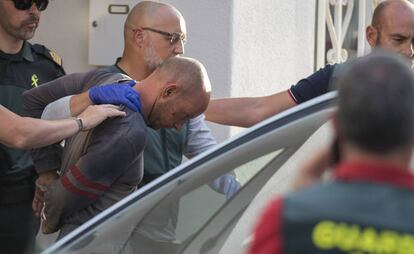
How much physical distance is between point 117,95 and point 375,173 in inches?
68.5

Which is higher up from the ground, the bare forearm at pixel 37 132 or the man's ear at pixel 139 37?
the man's ear at pixel 139 37

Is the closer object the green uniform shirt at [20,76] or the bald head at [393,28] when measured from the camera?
the green uniform shirt at [20,76]

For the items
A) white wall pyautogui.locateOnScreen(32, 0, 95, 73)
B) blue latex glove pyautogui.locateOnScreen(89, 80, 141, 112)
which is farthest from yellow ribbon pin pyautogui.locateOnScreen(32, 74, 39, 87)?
white wall pyautogui.locateOnScreen(32, 0, 95, 73)

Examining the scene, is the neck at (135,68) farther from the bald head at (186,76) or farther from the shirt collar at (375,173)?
the shirt collar at (375,173)

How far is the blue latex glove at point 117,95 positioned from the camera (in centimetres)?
334

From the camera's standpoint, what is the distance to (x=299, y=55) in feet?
22.5

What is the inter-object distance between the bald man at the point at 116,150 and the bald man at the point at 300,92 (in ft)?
2.59

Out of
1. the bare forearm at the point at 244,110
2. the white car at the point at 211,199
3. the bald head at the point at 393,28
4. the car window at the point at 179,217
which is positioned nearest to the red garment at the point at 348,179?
the white car at the point at 211,199

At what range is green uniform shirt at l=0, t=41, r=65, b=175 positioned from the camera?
4.18m

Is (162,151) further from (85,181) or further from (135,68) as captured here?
(85,181)

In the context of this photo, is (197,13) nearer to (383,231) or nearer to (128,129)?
(128,129)

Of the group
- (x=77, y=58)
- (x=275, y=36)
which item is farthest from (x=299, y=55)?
(x=77, y=58)

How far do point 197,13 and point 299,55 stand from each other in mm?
1189

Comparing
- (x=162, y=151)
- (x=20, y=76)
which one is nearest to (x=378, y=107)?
(x=162, y=151)
